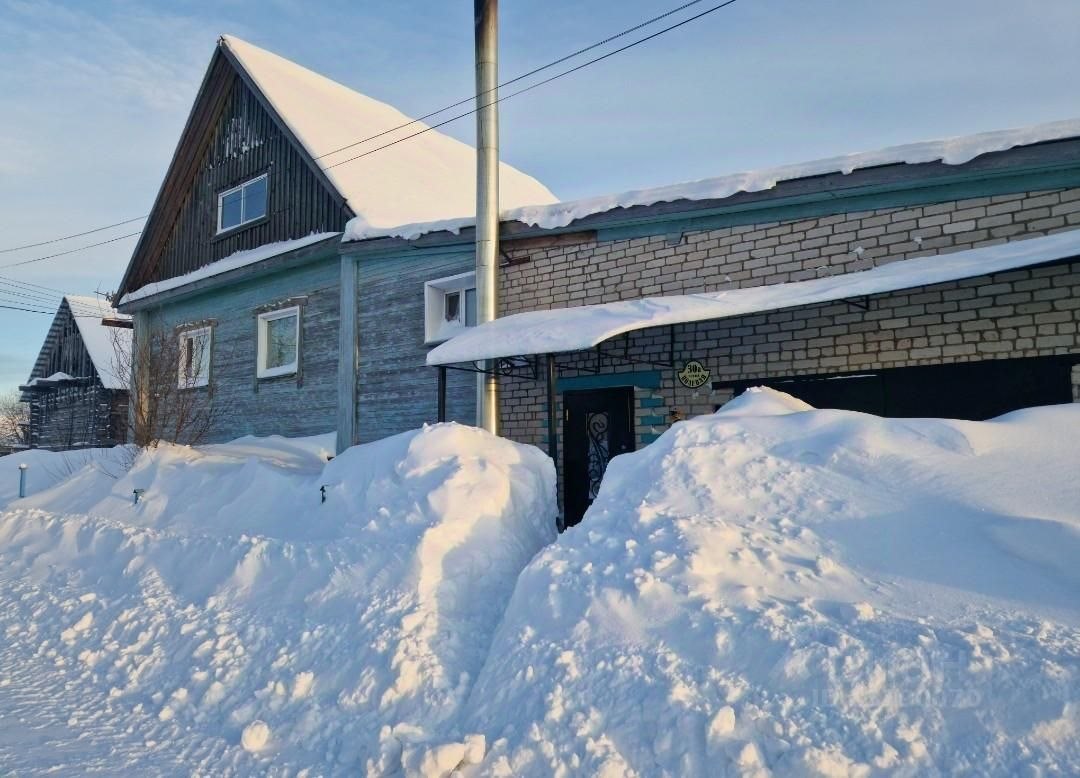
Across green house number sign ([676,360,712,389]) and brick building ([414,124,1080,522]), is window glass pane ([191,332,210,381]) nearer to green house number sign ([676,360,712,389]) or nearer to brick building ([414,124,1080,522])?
brick building ([414,124,1080,522])

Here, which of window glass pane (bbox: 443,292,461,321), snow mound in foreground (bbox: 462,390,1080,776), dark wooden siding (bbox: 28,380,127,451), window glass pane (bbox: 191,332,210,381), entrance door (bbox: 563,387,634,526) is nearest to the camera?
snow mound in foreground (bbox: 462,390,1080,776)

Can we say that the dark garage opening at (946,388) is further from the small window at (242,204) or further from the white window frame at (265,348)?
the small window at (242,204)

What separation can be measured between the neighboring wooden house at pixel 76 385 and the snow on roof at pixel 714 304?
1846 cm

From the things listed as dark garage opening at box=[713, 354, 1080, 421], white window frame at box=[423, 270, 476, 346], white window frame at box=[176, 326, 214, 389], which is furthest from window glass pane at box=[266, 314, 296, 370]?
dark garage opening at box=[713, 354, 1080, 421]

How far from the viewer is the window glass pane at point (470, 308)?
1030cm

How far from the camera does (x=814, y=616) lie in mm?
3750

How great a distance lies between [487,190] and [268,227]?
5.33 metres

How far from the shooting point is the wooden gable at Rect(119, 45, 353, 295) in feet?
40.6

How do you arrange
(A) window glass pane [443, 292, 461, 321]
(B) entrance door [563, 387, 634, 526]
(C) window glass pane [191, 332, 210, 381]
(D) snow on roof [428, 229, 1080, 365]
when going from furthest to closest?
(C) window glass pane [191, 332, 210, 381]
(A) window glass pane [443, 292, 461, 321]
(B) entrance door [563, 387, 634, 526]
(D) snow on roof [428, 229, 1080, 365]

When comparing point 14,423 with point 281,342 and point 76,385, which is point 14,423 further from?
point 281,342

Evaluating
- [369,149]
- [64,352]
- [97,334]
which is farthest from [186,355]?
[64,352]

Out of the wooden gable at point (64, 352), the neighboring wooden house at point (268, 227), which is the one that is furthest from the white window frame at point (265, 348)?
the wooden gable at point (64, 352)

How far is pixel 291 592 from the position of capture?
5.74 meters

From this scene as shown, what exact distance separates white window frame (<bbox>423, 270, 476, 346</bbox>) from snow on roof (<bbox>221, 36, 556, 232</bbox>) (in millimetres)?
1181
